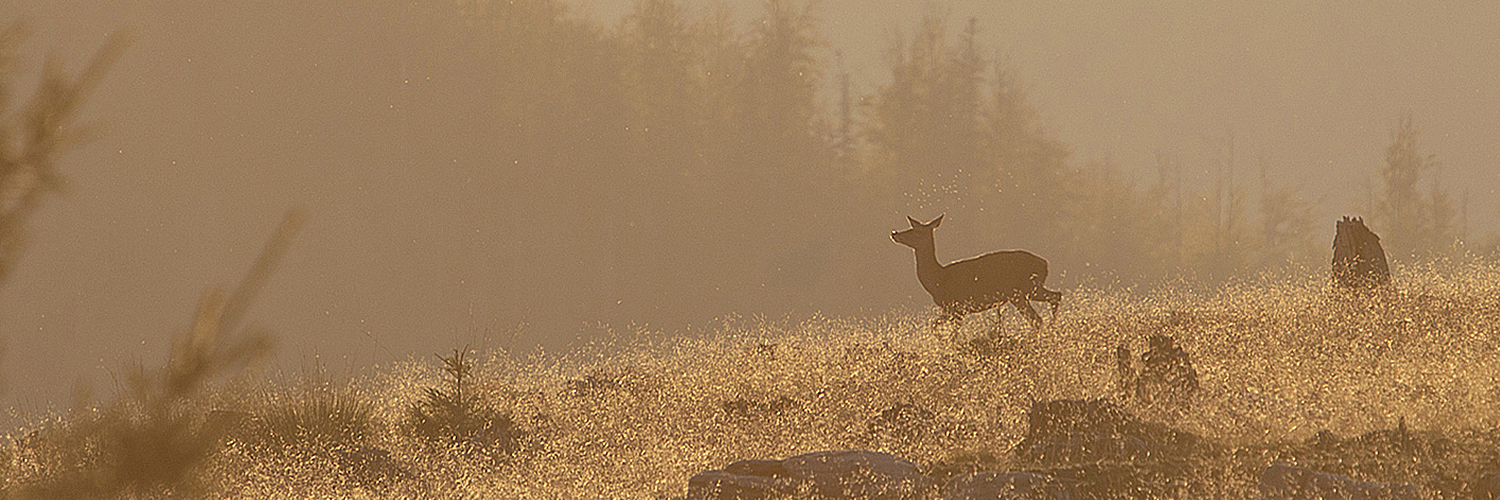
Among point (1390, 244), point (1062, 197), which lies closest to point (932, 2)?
point (1062, 197)

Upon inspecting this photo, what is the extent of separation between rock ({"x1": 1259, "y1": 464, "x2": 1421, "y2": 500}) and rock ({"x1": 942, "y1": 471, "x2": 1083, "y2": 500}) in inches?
37.1

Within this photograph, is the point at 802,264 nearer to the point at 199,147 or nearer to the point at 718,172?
the point at 718,172

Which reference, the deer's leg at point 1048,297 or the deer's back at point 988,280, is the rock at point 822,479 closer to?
the deer's back at point 988,280

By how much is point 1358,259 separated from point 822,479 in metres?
9.47

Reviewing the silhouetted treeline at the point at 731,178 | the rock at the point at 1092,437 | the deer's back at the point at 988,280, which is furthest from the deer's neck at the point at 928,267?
the silhouetted treeline at the point at 731,178

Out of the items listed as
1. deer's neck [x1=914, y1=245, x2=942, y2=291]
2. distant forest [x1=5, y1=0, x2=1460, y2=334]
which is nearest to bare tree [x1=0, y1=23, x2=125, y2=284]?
deer's neck [x1=914, y1=245, x2=942, y2=291]

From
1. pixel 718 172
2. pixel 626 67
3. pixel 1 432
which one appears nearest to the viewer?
pixel 1 432

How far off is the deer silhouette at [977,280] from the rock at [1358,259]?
3282 millimetres

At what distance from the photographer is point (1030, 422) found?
813 cm

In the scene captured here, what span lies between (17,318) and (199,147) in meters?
9.72

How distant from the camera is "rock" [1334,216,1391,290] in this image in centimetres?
1365

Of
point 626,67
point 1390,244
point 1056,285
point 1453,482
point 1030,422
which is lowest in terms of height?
point 1453,482

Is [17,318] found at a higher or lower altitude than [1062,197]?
lower

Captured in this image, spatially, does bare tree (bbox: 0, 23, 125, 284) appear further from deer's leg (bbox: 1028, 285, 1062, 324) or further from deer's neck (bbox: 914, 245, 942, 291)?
deer's leg (bbox: 1028, 285, 1062, 324)
